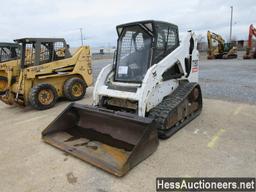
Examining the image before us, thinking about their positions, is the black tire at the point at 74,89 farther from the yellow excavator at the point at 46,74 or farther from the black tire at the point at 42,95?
the black tire at the point at 42,95

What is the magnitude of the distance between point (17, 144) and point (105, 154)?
188cm

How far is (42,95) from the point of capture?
20.4 ft

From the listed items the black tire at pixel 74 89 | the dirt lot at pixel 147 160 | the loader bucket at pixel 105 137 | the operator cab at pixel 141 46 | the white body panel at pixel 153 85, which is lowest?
the dirt lot at pixel 147 160

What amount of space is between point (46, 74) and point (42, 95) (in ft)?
2.25

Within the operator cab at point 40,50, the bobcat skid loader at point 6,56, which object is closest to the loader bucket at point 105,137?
the operator cab at point 40,50

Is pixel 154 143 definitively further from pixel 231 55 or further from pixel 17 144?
pixel 231 55

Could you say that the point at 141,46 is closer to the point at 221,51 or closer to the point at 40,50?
the point at 40,50

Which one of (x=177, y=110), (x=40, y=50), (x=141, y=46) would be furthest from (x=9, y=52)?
(x=177, y=110)

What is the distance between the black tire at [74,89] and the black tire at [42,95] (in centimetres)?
43

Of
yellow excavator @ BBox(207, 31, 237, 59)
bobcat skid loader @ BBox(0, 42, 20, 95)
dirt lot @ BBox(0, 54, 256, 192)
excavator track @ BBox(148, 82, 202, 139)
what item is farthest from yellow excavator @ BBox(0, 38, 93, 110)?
yellow excavator @ BBox(207, 31, 237, 59)

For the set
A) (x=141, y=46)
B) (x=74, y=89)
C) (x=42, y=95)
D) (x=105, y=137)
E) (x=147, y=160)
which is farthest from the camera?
(x=74, y=89)

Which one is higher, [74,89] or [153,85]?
[153,85]

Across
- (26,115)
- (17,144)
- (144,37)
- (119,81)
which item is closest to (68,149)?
(17,144)

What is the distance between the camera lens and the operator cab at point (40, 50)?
249 inches
